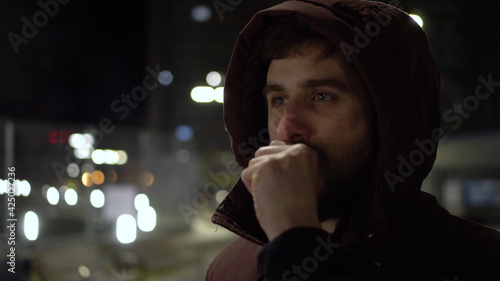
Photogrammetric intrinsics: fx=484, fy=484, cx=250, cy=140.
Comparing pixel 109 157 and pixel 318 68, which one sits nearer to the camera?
pixel 318 68

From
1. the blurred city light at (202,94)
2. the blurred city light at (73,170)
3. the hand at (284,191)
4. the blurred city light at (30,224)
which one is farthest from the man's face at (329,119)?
the blurred city light at (202,94)

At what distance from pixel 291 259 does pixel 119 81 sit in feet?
39.6

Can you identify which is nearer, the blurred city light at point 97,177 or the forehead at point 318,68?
the forehead at point 318,68

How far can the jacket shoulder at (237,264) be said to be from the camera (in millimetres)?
1593

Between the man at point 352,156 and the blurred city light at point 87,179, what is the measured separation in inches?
344

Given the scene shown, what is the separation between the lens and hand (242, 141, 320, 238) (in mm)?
1052

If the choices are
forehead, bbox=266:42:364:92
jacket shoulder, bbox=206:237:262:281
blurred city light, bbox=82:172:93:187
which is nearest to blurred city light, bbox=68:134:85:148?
blurred city light, bbox=82:172:93:187

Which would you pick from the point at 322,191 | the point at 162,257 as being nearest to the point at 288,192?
the point at 322,191

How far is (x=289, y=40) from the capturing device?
1.51 meters

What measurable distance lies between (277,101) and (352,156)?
12.4 inches

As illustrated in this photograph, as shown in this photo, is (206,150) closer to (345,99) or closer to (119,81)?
(119,81)

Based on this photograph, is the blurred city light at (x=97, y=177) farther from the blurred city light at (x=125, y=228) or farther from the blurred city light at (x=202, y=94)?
the blurred city light at (x=202, y=94)

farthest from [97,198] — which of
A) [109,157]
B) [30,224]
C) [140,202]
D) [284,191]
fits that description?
[284,191]

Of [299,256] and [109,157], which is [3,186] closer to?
[299,256]
